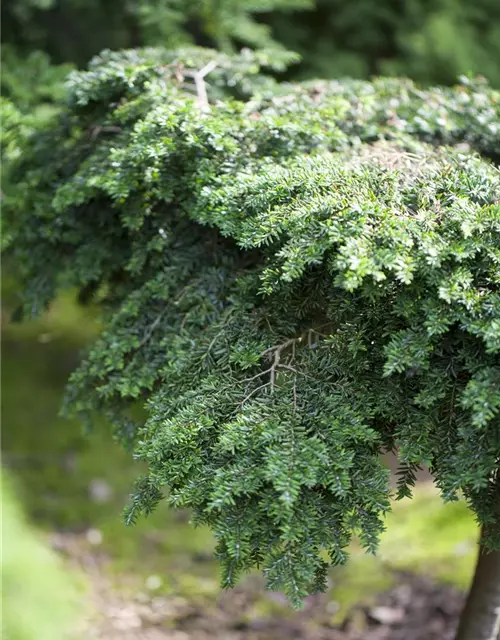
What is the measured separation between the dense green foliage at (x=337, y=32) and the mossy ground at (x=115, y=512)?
60.6 inches

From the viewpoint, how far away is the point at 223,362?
1632mm

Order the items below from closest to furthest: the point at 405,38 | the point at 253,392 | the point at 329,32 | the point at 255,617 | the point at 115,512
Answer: the point at 253,392
the point at 255,617
the point at 115,512
the point at 405,38
the point at 329,32

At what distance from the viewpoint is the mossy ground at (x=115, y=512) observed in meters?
2.93

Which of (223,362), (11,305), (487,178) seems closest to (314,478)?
(223,362)

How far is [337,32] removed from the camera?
4.14 metres

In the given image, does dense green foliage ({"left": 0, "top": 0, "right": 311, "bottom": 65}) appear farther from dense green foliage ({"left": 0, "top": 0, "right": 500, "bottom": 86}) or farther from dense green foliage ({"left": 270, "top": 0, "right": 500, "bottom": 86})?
dense green foliage ({"left": 270, "top": 0, "right": 500, "bottom": 86})

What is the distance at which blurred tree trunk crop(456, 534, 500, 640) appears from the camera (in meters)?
2.02

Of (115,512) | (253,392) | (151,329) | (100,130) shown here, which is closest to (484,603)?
(253,392)

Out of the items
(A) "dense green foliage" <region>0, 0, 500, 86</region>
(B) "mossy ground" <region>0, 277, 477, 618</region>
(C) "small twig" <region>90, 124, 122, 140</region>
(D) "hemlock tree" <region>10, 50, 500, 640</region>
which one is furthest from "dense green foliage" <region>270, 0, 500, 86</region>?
(B) "mossy ground" <region>0, 277, 477, 618</region>

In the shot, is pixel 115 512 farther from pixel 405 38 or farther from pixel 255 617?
pixel 405 38

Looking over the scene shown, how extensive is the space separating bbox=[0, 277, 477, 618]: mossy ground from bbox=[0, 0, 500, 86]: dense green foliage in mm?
1538

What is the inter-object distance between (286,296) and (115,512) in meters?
2.15

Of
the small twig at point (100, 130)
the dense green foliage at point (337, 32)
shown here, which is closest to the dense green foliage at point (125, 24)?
the dense green foliage at point (337, 32)

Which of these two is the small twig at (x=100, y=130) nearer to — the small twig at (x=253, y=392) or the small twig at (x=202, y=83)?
the small twig at (x=202, y=83)
